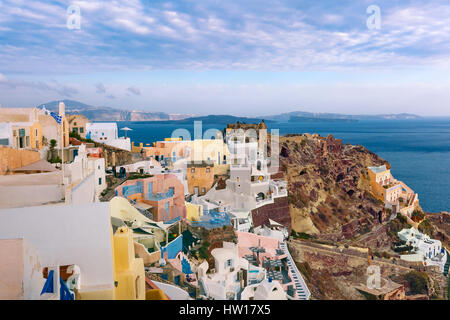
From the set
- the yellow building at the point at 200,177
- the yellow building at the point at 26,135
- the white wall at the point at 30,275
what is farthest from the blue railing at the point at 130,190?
the white wall at the point at 30,275

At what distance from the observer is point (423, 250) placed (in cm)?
1322

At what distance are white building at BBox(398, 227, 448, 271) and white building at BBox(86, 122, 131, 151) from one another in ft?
34.5

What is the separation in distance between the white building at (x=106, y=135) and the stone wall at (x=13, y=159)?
7.28m

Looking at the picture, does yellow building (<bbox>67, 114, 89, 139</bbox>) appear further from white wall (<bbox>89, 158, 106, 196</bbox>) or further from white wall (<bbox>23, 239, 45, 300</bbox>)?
white wall (<bbox>23, 239, 45, 300</bbox>)

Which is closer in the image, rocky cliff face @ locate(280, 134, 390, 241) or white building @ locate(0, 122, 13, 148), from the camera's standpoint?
white building @ locate(0, 122, 13, 148)

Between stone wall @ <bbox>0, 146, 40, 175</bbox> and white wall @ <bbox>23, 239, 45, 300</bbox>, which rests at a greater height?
stone wall @ <bbox>0, 146, 40, 175</bbox>

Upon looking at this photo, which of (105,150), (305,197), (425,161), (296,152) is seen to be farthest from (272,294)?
(425,161)

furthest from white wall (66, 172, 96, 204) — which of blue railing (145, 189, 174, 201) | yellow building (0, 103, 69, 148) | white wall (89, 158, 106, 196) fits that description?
yellow building (0, 103, 69, 148)

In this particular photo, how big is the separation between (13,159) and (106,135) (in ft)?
29.9

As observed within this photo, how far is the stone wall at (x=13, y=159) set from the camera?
17.9ft

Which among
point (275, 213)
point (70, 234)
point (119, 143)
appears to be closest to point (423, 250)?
point (275, 213)

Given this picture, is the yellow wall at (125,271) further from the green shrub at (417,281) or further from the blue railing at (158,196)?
the green shrub at (417,281)

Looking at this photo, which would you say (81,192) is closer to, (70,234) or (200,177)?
(70,234)

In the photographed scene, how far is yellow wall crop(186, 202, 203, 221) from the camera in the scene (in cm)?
895
